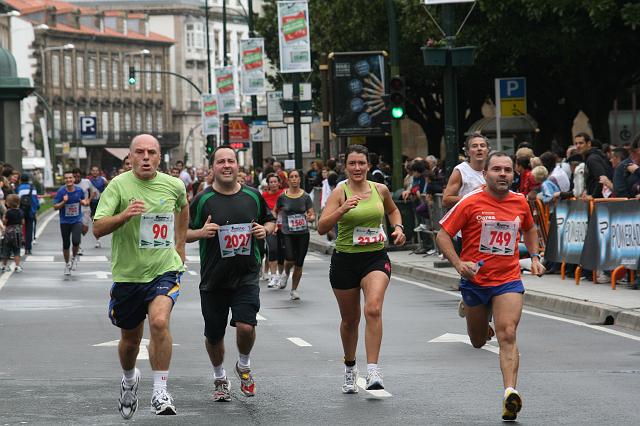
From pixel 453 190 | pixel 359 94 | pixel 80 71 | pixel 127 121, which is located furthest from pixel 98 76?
pixel 453 190

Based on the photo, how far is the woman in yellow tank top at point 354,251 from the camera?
11.8 m

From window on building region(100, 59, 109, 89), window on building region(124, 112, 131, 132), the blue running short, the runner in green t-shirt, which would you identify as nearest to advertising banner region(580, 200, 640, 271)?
the blue running short

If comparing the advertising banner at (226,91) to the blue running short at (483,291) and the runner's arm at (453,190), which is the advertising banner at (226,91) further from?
the blue running short at (483,291)

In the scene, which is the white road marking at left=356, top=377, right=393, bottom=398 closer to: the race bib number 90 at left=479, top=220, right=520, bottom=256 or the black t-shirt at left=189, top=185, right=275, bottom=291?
the black t-shirt at left=189, top=185, right=275, bottom=291

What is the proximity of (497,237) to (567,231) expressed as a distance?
10.8 m

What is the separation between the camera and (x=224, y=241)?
1159 cm

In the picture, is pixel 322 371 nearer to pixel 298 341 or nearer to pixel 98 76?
pixel 298 341

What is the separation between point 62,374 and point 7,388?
3.09 feet

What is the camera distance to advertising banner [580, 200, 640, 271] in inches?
778

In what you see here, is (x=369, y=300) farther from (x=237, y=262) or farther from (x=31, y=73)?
(x=31, y=73)

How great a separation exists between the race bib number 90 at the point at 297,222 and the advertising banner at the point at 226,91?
31317 millimetres

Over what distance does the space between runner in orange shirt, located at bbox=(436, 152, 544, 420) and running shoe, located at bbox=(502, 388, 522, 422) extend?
0.64 meters

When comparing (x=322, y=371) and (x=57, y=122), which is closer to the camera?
(x=322, y=371)

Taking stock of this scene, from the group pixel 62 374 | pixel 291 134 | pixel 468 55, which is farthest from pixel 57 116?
pixel 62 374
